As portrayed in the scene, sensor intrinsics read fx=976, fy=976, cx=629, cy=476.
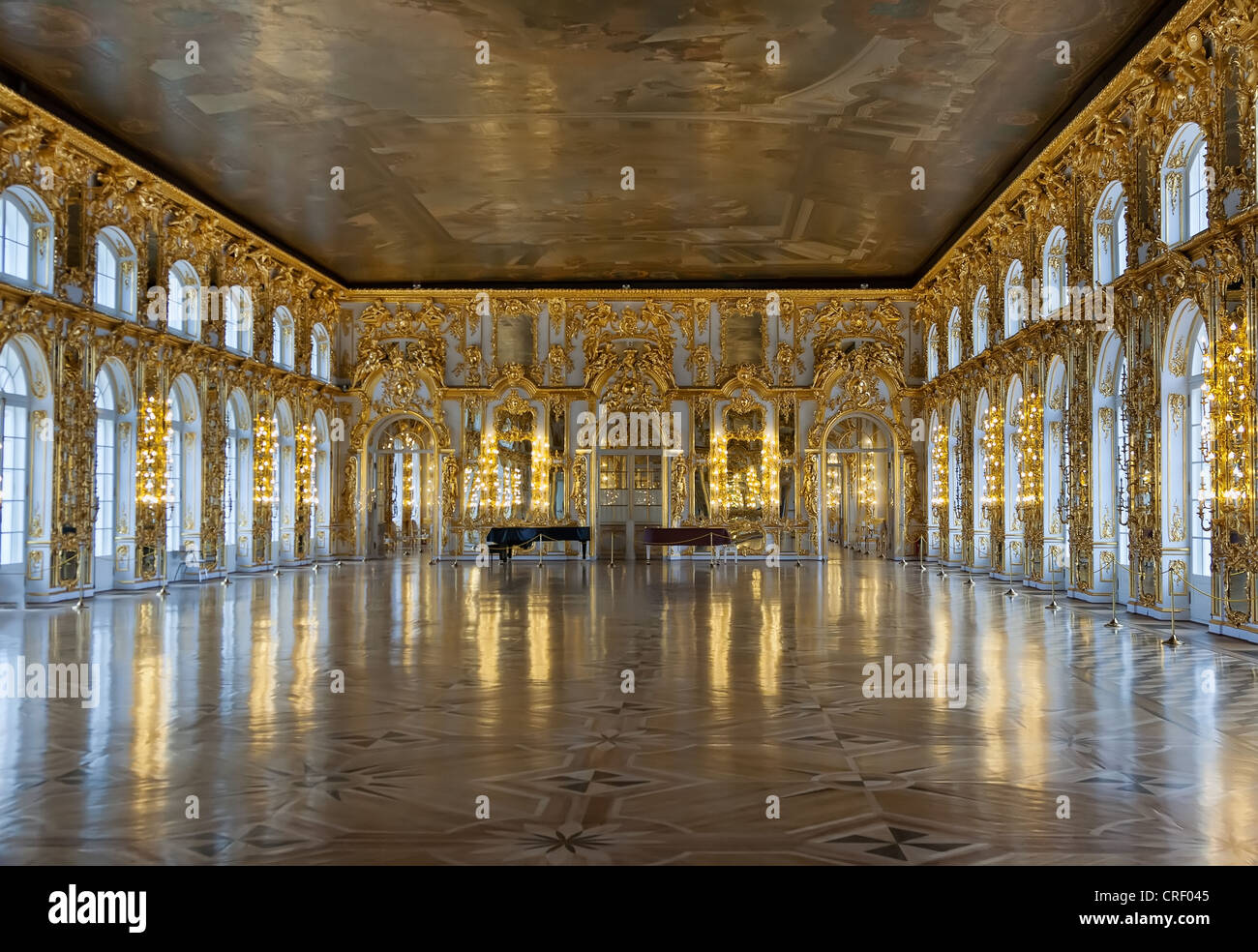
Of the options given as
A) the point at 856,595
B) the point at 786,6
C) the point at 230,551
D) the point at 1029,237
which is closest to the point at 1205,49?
the point at 786,6

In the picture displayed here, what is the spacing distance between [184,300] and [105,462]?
411 centimetres

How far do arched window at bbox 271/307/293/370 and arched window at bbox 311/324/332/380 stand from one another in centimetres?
131

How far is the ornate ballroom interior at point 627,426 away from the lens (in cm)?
525

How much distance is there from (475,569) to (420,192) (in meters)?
8.31

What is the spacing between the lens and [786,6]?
1143 centimetres

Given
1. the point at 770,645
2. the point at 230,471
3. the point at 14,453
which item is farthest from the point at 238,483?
the point at 770,645

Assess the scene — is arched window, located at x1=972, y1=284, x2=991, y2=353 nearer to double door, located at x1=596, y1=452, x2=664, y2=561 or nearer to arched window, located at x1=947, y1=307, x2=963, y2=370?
arched window, located at x1=947, y1=307, x2=963, y2=370

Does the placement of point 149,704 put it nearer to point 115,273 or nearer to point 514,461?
point 115,273

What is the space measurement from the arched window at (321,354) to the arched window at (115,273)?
8.25 metres

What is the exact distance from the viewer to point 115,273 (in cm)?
1683

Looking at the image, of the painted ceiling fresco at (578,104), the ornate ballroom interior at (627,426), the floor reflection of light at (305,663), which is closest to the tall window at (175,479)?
the ornate ballroom interior at (627,426)
